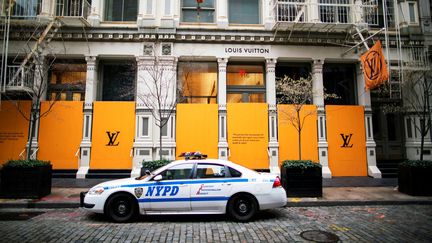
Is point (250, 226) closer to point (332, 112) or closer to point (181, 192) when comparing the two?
point (181, 192)

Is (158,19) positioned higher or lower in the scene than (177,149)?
higher

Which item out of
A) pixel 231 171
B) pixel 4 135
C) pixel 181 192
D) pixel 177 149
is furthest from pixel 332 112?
pixel 4 135

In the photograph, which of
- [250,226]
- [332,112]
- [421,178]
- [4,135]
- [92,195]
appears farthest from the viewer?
[332,112]

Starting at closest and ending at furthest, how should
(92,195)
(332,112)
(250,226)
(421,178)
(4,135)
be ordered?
1. (250,226)
2. (92,195)
3. (421,178)
4. (4,135)
5. (332,112)

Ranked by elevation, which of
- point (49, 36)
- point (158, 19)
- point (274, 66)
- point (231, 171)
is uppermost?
point (158, 19)

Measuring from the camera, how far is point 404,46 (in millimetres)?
14594

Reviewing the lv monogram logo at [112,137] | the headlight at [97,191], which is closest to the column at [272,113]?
the lv monogram logo at [112,137]

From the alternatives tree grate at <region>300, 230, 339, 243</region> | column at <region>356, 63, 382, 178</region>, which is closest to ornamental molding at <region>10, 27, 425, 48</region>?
column at <region>356, 63, 382, 178</region>

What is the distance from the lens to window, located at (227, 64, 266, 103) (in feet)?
47.1

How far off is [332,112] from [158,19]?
33.8 feet

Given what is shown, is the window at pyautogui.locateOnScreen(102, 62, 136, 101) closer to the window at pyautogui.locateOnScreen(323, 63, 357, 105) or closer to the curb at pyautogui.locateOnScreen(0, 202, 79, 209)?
the curb at pyautogui.locateOnScreen(0, 202, 79, 209)

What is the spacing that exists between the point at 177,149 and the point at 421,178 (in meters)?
9.95

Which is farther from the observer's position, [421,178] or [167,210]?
[421,178]

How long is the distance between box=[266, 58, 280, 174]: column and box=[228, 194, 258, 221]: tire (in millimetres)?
6582
